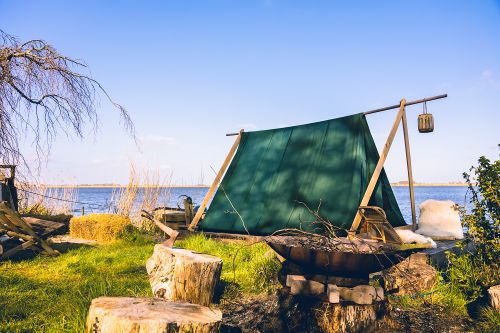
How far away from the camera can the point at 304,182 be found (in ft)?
24.1

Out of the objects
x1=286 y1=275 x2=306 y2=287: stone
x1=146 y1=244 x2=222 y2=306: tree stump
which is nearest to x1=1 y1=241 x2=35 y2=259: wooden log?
x1=146 y1=244 x2=222 y2=306: tree stump

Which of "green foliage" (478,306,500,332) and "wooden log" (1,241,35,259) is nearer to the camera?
"green foliage" (478,306,500,332)

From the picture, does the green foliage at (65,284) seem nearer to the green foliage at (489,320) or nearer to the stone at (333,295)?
the stone at (333,295)

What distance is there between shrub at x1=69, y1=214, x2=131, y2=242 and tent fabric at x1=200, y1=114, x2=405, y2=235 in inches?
99.3

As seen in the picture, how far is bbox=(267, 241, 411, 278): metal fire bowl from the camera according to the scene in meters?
3.67

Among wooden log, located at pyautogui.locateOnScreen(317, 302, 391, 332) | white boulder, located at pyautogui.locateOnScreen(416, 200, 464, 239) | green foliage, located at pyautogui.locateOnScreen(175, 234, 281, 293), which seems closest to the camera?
A: wooden log, located at pyautogui.locateOnScreen(317, 302, 391, 332)

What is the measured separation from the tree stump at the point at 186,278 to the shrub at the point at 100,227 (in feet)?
17.4

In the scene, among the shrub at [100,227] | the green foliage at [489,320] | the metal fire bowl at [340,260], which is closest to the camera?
the metal fire bowl at [340,260]

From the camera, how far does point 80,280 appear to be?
560 centimetres

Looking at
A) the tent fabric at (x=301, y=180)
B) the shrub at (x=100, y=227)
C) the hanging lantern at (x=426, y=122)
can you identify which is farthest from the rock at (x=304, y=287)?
the shrub at (x=100, y=227)

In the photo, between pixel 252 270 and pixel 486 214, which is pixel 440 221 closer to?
pixel 486 214

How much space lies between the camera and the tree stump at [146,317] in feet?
8.65

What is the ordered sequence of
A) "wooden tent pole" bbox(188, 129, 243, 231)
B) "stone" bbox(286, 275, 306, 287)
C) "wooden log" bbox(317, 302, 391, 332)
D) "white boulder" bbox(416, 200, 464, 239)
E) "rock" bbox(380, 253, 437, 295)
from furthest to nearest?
1. "wooden tent pole" bbox(188, 129, 243, 231)
2. "white boulder" bbox(416, 200, 464, 239)
3. "rock" bbox(380, 253, 437, 295)
4. "stone" bbox(286, 275, 306, 287)
5. "wooden log" bbox(317, 302, 391, 332)

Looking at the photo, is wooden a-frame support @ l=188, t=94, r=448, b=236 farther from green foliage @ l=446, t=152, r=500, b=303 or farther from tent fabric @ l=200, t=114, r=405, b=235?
green foliage @ l=446, t=152, r=500, b=303
